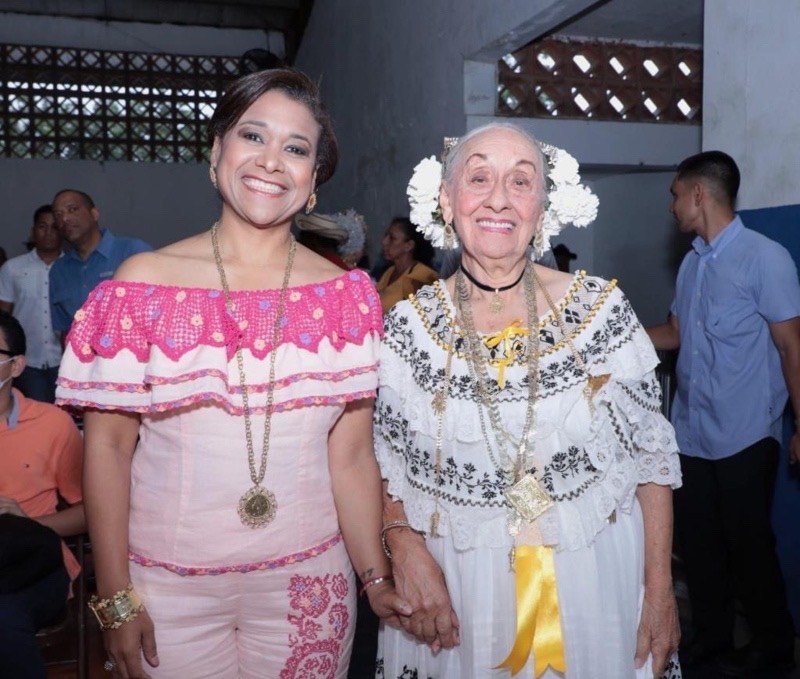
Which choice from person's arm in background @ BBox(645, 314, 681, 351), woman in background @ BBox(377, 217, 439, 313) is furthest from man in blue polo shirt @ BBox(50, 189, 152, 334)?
person's arm in background @ BBox(645, 314, 681, 351)

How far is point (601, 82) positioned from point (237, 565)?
5.34m

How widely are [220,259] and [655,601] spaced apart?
3.73 feet

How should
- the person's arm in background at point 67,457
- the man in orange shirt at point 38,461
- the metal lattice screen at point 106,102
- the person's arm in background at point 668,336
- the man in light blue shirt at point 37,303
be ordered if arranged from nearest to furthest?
the man in orange shirt at point 38,461 < the person's arm in background at point 67,457 < the person's arm in background at point 668,336 < the man in light blue shirt at point 37,303 < the metal lattice screen at point 106,102

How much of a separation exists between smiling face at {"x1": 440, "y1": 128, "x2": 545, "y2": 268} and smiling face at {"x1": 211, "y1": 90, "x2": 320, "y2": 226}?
0.34 meters

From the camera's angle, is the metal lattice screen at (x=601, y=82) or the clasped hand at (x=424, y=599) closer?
the clasped hand at (x=424, y=599)

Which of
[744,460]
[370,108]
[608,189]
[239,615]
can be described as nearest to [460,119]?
[370,108]

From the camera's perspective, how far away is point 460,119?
5906mm

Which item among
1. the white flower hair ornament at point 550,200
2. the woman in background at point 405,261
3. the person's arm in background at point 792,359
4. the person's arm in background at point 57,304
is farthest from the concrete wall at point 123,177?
the white flower hair ornament at point 550,200

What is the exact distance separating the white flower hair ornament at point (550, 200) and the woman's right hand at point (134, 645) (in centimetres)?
99

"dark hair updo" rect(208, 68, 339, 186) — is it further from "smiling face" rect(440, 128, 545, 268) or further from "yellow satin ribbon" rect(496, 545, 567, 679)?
"yellow satin ribbon" rect(496, 545, 567, 679)

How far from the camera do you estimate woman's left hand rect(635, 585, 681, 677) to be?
189 centimetres

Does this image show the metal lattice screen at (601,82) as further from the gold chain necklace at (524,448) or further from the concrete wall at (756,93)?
the gold chain necklace at (524,448)

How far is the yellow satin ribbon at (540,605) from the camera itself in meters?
1.81

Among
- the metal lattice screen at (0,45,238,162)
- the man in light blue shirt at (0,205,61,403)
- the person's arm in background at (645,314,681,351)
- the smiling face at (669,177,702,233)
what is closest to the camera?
the smiling face at (669,177,702,233)
